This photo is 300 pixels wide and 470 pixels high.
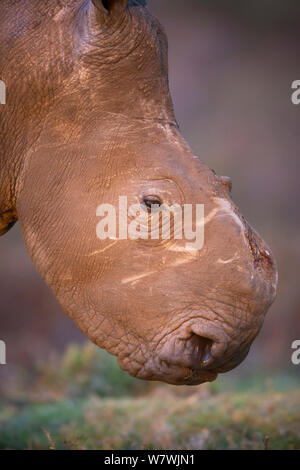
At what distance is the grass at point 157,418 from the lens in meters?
4.88

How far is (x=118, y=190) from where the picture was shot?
345 centimetres

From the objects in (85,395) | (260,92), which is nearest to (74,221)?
(85,395)

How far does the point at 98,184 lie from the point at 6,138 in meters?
0.64

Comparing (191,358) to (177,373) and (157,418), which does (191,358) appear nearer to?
(177,373)

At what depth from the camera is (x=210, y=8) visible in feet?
40.1

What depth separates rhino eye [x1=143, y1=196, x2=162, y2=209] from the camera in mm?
3375

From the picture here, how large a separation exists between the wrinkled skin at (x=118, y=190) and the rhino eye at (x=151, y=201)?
0.08 ft

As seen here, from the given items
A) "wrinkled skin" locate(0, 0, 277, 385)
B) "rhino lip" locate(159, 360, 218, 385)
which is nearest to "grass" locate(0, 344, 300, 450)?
"rhino lip" locate(159, 360, 218, 385)

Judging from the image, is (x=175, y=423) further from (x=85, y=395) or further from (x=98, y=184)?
(x=98, y=184)

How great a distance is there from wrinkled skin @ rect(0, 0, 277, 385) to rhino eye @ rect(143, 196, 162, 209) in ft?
0.08

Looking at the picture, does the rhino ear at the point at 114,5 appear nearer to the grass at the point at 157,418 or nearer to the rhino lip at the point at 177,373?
the rhino lip at the point at 177,373

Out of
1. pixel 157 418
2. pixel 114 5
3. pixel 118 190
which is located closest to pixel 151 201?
pixel 118 190

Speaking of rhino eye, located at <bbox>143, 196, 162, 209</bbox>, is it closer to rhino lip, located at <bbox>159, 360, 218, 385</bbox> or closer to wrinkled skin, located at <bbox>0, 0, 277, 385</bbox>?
wrinkled skin, located at <bbox>0, 0, 277, 385</bbox>

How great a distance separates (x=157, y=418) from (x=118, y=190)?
2578mm
